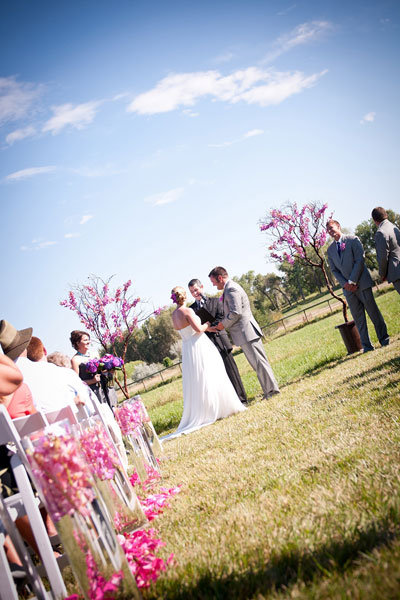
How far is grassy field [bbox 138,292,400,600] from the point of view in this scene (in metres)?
1.87

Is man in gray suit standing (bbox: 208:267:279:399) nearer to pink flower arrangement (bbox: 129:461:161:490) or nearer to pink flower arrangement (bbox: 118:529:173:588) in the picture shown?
pink flower arrangement (bbox: 129:461:161:490)

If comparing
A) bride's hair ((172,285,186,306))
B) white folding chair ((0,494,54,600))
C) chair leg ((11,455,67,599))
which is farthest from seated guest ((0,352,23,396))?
bride's hair ((172,285,186,306))

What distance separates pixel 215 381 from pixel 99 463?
4996mm

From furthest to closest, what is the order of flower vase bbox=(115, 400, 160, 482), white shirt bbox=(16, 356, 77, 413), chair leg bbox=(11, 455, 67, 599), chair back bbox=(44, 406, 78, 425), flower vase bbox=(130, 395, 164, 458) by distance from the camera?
flower vase bbox=(130, 395, 164, 458) < flower vase bbox=(115, 400, 160, 482) < white shirt bbox=(16, 356, 77, 413) < chair back bbox=(44, 406, 78, 425) < chair leg bbox=(11, 455, 67, 599)

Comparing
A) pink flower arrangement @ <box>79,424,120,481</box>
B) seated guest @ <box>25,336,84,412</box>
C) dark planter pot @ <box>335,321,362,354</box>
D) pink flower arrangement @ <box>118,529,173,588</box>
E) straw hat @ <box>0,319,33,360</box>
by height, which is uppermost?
straw hat @ <box>0,319,33,360</box>

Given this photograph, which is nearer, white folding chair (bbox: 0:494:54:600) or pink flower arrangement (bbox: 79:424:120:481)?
white folding chair (bbox: 0:494:54:600)

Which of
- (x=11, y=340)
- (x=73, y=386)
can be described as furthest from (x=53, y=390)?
(x=11, y=340)

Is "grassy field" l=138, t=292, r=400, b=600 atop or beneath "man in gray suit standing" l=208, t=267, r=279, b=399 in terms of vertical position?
beneath

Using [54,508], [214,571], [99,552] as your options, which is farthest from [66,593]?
[214,571]

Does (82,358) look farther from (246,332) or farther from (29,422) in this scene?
(29,422)

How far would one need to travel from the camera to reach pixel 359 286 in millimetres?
8016

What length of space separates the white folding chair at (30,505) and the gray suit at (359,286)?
707 cm

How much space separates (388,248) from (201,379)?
14.4ft

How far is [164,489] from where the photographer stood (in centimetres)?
404
